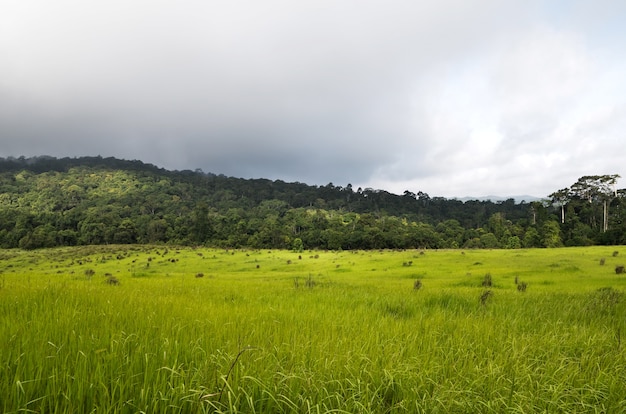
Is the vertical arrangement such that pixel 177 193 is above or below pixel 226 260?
above

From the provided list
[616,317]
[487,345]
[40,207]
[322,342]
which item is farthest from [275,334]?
[40,207]

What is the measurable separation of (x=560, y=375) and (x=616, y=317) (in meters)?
4.92

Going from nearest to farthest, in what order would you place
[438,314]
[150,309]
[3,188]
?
[150,309] → [438,314] → [3,188]

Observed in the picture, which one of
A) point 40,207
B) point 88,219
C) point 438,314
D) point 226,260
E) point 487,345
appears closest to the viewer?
point 487,345

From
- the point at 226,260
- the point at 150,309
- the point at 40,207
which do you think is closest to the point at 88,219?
the point at 40,207

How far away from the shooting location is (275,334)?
4.05m

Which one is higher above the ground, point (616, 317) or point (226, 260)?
point (616, 317)

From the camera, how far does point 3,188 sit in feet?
577

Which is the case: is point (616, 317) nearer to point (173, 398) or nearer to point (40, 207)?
point (173, 398)

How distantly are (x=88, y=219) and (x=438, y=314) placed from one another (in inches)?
4802

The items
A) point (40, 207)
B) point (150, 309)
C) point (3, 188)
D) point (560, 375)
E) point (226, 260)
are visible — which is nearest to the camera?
point (560, 375)

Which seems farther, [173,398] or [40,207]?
[40,207]

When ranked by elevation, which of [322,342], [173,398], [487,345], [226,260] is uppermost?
[173,398]

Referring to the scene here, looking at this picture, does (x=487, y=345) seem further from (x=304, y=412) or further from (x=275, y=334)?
(x=304, y=412)
